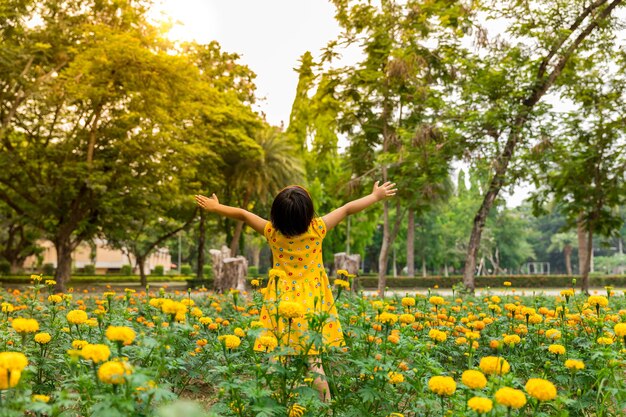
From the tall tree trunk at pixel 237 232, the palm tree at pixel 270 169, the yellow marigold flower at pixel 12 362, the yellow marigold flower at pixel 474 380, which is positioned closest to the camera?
the yellow marigold flower at pixel 12 362

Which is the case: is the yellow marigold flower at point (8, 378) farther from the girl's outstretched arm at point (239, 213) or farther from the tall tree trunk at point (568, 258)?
the tall tree trunk at point (568, 258)

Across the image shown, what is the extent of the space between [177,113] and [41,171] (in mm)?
5303

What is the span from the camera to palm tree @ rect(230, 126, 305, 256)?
2555cm

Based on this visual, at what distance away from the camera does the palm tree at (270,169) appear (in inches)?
1006

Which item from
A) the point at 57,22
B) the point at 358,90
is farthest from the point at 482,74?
the point at 57,22

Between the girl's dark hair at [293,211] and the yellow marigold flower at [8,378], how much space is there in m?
2.17

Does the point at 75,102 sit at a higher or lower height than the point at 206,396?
higher

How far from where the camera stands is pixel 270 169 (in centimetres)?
2570

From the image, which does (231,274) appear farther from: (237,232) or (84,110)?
(237,232)

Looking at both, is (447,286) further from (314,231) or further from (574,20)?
(314,231)

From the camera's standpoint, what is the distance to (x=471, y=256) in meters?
12.4

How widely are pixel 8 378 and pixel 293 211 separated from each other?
7.19 feet

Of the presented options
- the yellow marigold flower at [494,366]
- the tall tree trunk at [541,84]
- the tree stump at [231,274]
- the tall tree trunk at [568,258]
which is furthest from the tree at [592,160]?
the tall tree trunk at [568,258]

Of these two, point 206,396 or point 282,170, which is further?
point 282,170
